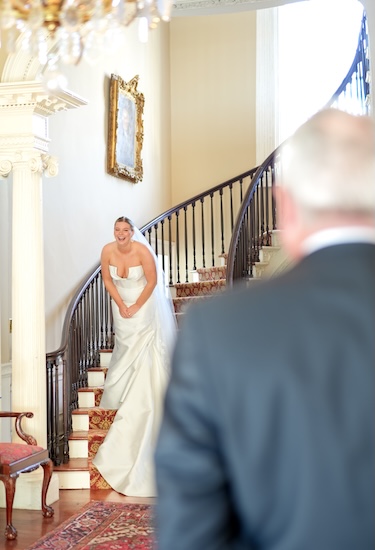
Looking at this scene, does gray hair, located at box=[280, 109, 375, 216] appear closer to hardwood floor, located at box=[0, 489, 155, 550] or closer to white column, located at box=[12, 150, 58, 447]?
hardwood floor, located at box=[0, 489, 155, 550]

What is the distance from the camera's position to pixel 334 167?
123 centimetres

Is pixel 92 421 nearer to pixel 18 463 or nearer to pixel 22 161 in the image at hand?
pixel 18 463

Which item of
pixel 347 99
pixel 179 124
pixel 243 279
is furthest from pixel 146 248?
pixel 179 124

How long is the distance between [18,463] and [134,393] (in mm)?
1668

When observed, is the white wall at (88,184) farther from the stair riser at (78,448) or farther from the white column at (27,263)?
the white column at (27,263)

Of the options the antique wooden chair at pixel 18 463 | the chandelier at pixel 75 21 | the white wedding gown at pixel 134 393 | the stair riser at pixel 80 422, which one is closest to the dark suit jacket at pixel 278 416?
the chandelier at pixel 75 21

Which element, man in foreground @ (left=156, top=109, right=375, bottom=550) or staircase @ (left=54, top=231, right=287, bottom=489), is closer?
man in foreground @ (left=156, top=109, right=375, bottom=550)

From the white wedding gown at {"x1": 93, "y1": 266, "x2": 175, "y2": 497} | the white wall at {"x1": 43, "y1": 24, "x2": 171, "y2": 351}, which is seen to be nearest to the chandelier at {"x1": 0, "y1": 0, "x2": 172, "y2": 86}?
the white wedding gown at {"x1": 93, "y1": 266, "x2": 175, "y2": 497}

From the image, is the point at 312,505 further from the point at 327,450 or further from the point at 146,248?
the point at 146,248

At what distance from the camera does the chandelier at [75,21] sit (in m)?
4.16

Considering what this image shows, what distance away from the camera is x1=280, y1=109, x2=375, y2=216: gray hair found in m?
1.22

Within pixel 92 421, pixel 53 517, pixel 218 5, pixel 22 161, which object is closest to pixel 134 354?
pixel 92 421

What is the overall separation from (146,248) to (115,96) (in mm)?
3141

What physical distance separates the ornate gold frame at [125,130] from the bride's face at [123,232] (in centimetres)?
266
